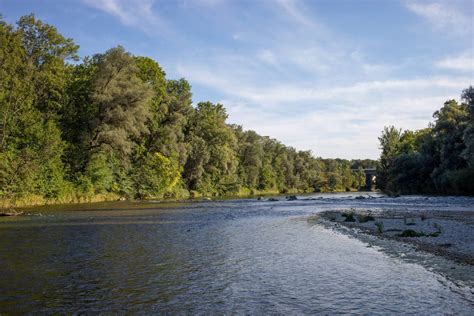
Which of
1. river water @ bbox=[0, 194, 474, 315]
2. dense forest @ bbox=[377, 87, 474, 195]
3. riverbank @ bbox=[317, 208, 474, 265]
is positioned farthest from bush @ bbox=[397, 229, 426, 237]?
dense forest @ bbox=[377, 87, 474, 195]

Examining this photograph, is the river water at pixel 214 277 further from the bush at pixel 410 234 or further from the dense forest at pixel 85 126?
the dense forest at pixel 85 126

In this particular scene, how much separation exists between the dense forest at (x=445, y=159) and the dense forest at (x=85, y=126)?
1776 inches

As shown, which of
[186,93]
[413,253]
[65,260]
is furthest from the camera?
[186,93]

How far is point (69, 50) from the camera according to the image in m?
55.6

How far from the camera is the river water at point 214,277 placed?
1030 centimetres

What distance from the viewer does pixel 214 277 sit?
43.8 feet

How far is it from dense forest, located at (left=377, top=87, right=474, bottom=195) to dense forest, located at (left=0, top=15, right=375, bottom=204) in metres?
45.1

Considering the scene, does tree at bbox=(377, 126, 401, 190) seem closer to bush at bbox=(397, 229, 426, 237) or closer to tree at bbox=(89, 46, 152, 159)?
tree at bbox=(89, 46, 152, 159)

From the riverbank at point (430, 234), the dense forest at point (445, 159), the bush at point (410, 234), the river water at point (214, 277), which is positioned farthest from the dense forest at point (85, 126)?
the dense forest at point (445, 159)

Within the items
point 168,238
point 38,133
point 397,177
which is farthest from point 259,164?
point 168,238

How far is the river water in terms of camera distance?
10297mm

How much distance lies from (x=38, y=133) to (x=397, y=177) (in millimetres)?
73837

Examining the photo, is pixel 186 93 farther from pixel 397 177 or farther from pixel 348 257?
pixel 348 257

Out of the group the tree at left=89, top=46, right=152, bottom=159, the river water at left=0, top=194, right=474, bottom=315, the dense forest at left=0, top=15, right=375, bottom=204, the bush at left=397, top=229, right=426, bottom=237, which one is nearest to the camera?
the river water at left=0, top=194, right=474, bottom=315
